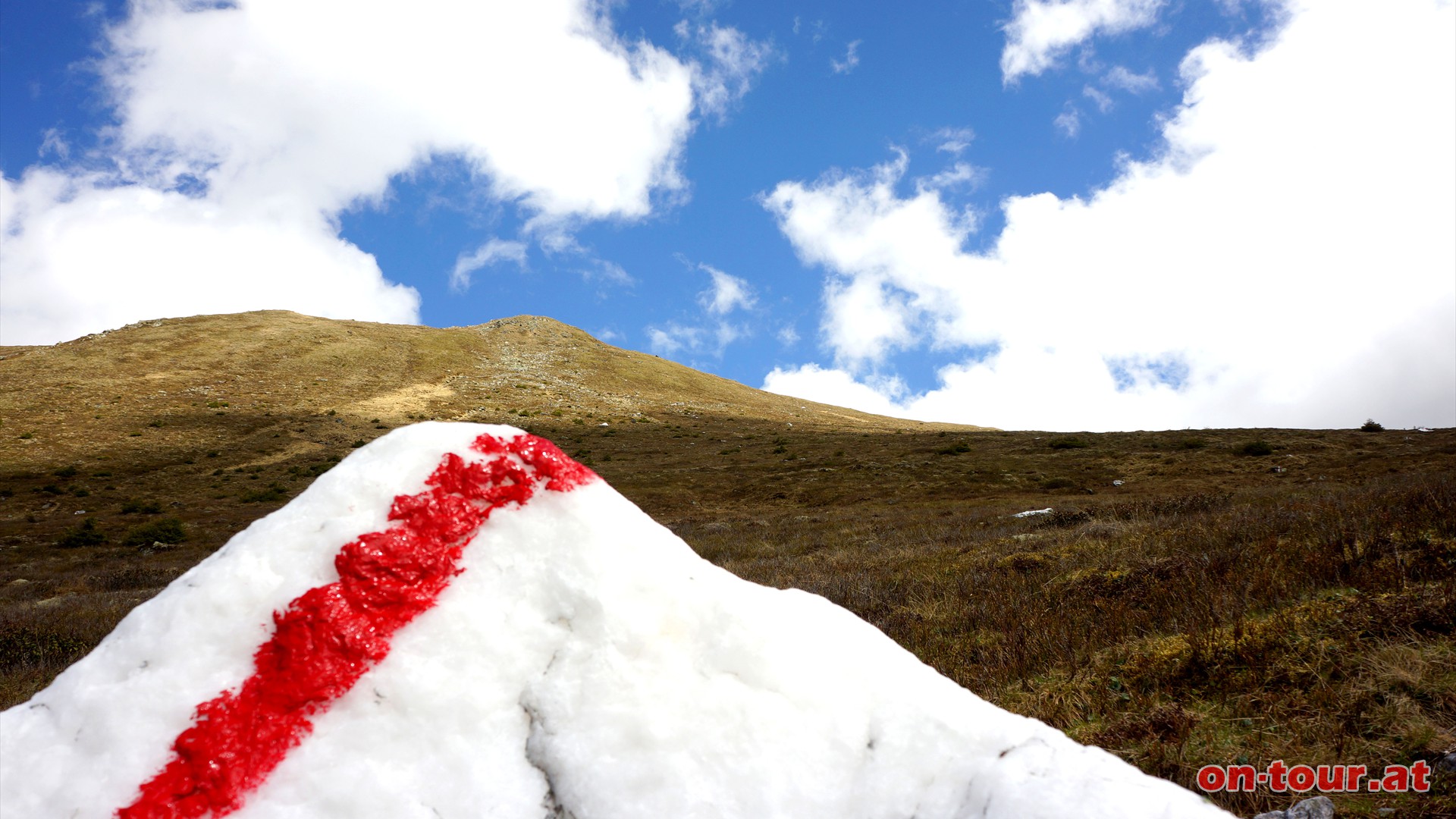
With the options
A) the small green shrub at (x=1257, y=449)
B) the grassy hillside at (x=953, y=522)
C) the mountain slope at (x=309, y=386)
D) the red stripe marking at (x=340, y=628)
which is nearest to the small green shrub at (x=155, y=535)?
the grassy hillside at (x=953, y=522)

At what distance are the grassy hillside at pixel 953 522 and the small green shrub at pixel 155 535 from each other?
20 cm

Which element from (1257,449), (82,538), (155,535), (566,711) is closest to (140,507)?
(82,538)

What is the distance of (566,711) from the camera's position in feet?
9.67

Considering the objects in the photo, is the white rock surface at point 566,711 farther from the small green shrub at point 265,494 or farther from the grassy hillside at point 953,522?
the small green shrub at point 265,494

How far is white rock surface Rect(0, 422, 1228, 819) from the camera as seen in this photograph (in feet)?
8.63

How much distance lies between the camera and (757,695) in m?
2.97

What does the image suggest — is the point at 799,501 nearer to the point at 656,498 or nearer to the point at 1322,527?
the point at 656,498

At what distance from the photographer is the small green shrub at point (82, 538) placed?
27.2m

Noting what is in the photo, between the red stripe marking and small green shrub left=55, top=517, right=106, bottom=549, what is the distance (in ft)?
111

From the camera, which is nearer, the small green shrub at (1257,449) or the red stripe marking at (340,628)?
the red stripe marking at (340,628)

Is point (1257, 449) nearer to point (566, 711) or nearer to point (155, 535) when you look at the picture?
point (566, 711)

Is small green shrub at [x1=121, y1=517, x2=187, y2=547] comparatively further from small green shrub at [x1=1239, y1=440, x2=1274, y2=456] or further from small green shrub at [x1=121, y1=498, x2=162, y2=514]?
small green shrub at [x1=1239, y1=440, x2=1274, y2=456]

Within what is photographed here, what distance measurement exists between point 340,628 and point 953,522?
1740cm

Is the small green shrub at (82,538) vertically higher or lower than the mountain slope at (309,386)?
lower
